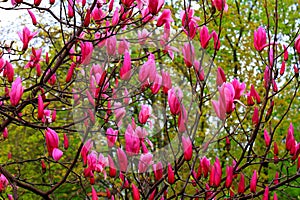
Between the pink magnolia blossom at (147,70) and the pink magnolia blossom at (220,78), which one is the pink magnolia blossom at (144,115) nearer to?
the pink magnolia blossom at (147,70)

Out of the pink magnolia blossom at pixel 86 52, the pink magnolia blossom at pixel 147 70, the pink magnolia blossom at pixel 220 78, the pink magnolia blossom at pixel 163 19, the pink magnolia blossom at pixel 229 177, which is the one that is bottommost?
the pink magnolia blossom at pixel 229 177

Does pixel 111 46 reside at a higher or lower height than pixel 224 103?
higher

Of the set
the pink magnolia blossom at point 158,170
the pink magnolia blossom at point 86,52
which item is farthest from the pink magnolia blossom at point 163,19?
the pink magnolia blossom at point 158,170

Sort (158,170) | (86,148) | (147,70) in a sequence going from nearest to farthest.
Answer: (147,70) → (158,170) → (86,148)

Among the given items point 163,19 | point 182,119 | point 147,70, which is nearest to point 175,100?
point 182,119

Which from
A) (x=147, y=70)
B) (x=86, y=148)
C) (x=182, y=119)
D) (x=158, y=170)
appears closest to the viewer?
(x=182, y=119)

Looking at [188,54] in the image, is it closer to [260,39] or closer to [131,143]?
[131,143]

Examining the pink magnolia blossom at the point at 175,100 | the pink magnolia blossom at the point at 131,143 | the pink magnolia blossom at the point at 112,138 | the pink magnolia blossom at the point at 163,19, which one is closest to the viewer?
the pink magnolia blossom at the point at 175,100

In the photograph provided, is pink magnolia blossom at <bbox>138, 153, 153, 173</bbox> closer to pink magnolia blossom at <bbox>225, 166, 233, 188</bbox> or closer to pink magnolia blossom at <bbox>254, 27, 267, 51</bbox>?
pink magnolia blossom at <bbox>225, 166, 233, 188</bbox>

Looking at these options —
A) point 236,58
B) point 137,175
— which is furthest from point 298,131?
point 137,175

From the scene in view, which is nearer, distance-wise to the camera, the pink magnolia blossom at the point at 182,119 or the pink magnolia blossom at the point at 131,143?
the pink magnolia blossom at the point at 182,119

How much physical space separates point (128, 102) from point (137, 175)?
359 millimetres

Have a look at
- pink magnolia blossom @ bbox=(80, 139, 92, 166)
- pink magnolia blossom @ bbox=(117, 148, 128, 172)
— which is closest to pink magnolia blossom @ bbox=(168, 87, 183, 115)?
pink magnolia blossom @ bbox=(117, 148, 128, 172)

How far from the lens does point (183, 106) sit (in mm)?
1506
